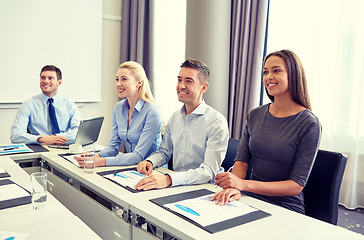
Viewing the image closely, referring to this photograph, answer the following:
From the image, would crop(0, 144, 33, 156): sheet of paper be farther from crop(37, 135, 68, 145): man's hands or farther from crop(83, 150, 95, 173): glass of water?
crop(83, 150, 95, 173): glass of water

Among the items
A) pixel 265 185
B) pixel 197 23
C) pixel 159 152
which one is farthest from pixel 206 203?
pixel 197 23

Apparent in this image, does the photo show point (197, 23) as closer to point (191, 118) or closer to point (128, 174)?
point (191, 118)

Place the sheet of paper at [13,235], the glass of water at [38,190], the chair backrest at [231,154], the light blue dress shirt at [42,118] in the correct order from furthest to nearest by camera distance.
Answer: the light blue dress shirt at [42,118], the chair backrest at [231,154], the glass of water at [38,190], the sheet of paper at [13,235]

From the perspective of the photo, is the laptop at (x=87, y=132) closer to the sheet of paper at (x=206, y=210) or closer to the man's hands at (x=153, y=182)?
the man's hands at (x=153, y=182)

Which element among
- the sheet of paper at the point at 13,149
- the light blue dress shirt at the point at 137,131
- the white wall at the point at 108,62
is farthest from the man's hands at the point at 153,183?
the white wall at the point at 108,62

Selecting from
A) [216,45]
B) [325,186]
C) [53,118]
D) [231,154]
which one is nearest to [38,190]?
[231,154]

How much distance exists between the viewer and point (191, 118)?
205 centimetres

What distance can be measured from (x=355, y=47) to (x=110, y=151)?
7.67ft

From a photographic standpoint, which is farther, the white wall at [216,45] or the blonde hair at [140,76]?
the white wall at [216,45]

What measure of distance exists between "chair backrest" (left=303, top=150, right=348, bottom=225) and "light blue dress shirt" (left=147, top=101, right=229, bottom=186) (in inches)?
19.1

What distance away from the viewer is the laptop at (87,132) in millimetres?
2484

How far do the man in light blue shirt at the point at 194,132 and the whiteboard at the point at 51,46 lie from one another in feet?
9.40

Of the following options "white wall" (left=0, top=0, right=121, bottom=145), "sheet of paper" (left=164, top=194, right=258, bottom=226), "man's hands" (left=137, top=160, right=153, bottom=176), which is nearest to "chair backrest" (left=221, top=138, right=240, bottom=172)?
"man's hands" (left=137, top=160, right=153, bottom=176)

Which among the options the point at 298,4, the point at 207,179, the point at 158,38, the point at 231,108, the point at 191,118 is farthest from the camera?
the point at 158,38
